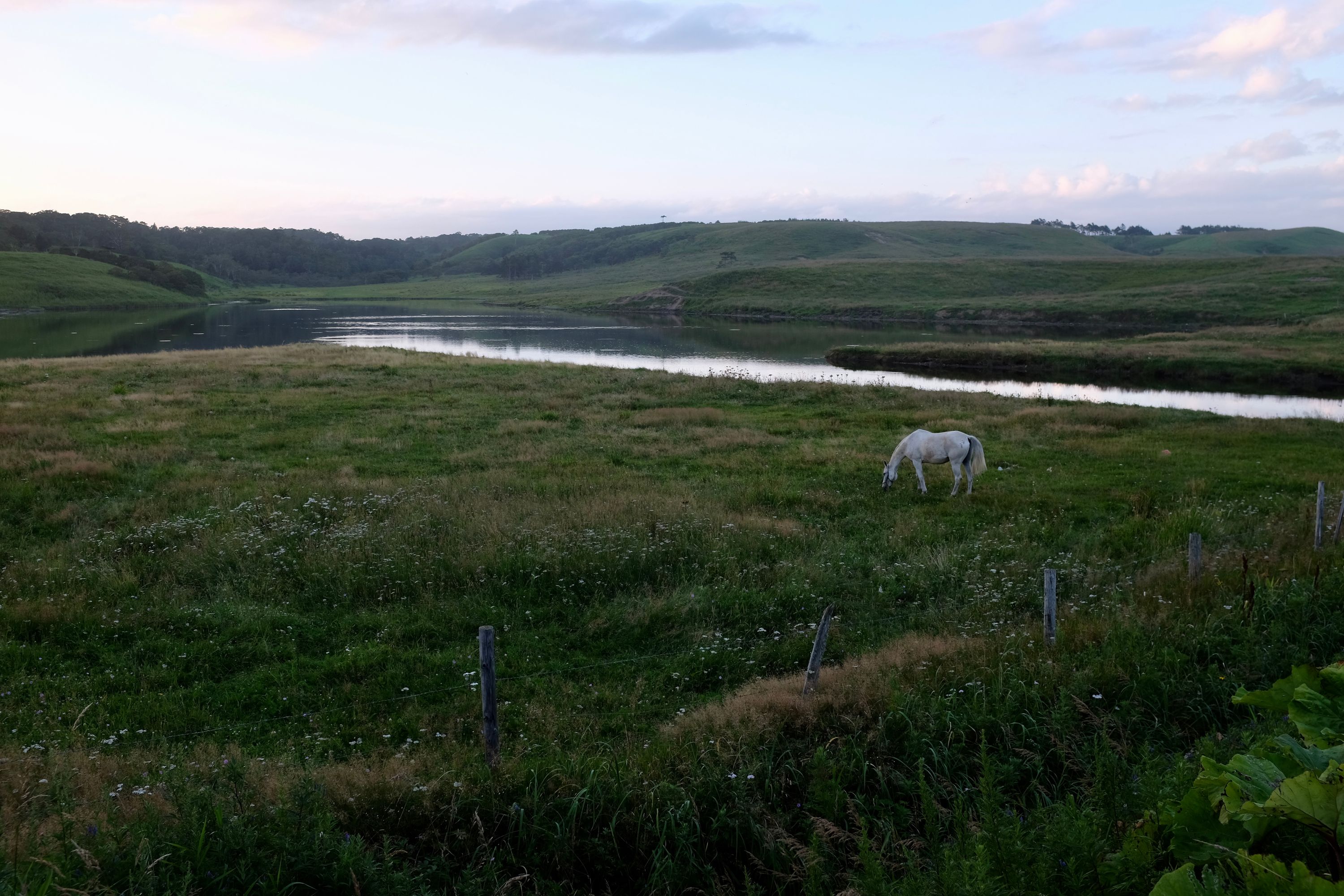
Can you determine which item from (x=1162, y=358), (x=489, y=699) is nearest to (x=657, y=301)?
(x=1162, y=358)

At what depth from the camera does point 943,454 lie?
67.6 feet

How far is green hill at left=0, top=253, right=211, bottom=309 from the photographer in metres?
136

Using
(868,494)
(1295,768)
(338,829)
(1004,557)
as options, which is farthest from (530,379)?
(1295,768)

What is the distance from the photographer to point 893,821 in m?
6.61

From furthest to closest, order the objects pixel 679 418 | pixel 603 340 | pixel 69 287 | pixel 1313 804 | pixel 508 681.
A: pixel 69 287 < pixel 603 340 < pixel 679 418 < pixel 508 681 < pixel 1313 804

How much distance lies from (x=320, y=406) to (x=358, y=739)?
27.4 m

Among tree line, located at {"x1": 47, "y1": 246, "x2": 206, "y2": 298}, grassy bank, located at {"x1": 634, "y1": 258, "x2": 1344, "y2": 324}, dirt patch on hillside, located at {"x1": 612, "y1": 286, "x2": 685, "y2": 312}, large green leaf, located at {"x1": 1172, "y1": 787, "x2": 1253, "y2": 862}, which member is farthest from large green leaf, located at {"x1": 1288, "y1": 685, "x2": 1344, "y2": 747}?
tree line, located at {"x1": 47, "y1": 246, "x2": 206, "y2": 298}

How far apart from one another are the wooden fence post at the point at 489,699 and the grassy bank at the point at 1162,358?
52.1m

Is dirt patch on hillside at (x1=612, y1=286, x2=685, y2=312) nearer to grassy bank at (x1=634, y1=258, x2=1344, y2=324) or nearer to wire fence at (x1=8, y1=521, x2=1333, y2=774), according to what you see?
grassy bank at (x1=634, y1=258, x2=1344, y2=324)

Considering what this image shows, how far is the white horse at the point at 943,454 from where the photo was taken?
20469mm

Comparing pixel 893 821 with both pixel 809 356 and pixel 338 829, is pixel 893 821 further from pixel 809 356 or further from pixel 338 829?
pixel 809 356

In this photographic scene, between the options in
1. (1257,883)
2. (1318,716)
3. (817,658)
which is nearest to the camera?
(1257,883)

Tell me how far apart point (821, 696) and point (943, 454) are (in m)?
13.3

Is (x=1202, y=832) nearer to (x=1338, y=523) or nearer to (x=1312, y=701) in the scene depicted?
(x=1312, y=701)
